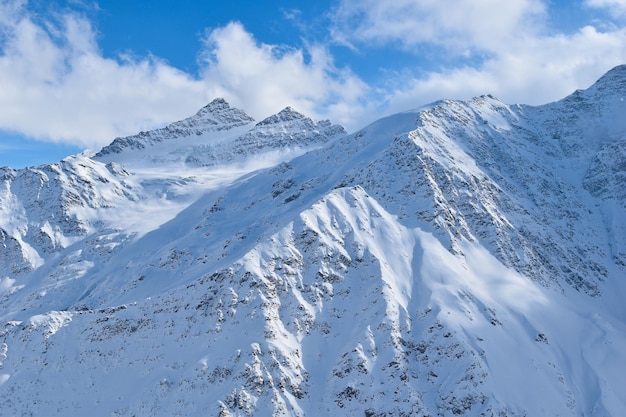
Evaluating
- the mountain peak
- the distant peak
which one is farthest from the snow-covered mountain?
the distant peak

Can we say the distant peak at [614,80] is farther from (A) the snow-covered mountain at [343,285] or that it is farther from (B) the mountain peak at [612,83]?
(A) the snow-covered mountain at [343,285]

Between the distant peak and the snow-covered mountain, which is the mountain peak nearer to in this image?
the distant peak

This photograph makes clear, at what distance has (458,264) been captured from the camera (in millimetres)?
99250

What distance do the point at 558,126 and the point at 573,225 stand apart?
5409 cm

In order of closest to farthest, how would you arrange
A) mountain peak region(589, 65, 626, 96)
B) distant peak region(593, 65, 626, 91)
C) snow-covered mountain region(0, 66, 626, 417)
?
snow-covered mountain region(0, 66, 626, 417) < mountain peak region(589, 65, 626, 96) < distant peak region(593, 65, 626, 91)

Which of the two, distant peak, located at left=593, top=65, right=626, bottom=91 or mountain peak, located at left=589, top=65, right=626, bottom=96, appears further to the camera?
distant peak, located at left=593, top=65, right=626, bottom=91

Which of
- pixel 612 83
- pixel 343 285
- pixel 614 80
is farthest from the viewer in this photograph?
pixel 614 80

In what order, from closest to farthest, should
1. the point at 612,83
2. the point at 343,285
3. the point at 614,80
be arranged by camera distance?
the point at 343,285, the point at 612,83, the point at 614,80

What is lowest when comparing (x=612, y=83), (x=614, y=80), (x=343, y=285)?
(x=343, y=285)

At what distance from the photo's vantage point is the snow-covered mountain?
74875 millimetres

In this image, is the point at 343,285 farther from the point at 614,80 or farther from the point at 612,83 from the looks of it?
the point at 614,80

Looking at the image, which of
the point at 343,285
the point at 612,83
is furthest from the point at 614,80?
the point at 343,285

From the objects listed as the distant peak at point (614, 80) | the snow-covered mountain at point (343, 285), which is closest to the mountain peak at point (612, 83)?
the distant peak at point (614, 80)

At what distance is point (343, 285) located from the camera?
90.8 meters
